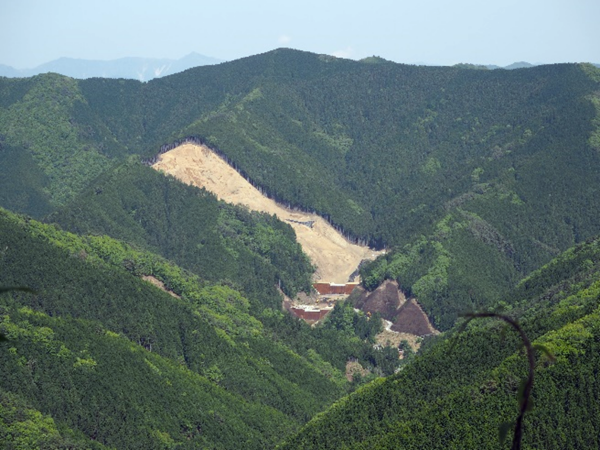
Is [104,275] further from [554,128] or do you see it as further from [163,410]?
[554,128]

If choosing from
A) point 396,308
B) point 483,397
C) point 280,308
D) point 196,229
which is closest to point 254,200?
point 196,229

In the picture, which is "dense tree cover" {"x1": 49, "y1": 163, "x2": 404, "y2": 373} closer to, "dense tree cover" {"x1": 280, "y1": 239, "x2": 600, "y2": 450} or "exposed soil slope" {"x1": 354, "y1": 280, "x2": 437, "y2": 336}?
"exposed soil slope" {"x1": 354, "y1": 280, "x2": 437, "y2": 336}

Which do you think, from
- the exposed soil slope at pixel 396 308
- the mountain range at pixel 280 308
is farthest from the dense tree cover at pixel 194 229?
the exposed soil slope at pixel 396 308

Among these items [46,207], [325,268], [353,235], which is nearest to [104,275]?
[325,268]

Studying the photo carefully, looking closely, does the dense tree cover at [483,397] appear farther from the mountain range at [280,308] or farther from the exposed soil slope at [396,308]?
the exposed soil slope at [396,308]

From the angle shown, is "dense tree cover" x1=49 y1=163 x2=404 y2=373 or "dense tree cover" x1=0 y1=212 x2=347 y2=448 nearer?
"dense tree cover" x1=0 y1=212 x2=347 y2=448

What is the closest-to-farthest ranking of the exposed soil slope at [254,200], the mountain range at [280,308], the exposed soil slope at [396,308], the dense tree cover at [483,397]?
the dense tree cover at [483,397], the mountain range at [280,308], the exposed soil slope at [396,308], the exposed soil slope at [254,200]

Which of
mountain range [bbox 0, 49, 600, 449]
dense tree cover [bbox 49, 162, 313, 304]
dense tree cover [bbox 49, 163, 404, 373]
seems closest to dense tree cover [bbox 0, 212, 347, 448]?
mountain range [bbox 0, 49, 600, 449]
